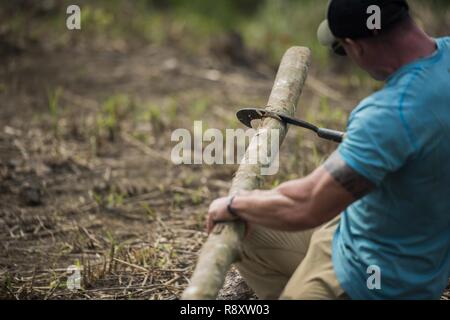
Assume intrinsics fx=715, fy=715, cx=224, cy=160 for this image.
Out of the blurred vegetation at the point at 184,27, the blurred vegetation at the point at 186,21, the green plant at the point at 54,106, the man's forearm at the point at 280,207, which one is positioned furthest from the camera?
the blurred vegetation at the point at 186,21

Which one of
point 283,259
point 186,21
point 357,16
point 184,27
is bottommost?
point 283,259

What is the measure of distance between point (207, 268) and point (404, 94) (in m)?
0.88

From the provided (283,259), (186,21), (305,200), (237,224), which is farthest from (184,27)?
(305,200)

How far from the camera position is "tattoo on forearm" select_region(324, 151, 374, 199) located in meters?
2.29

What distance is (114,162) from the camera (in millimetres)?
5086

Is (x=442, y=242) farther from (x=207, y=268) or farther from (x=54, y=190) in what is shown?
(x=54, y=190)

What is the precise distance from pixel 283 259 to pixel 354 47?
3.05ft

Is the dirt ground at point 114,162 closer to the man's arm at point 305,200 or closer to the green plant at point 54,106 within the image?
the green plant at point 54,106

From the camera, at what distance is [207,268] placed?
2.46 m

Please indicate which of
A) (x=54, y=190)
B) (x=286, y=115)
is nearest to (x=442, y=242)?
(x=286, y=115)

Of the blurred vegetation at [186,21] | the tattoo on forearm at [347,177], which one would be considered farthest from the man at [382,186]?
the blurred vegetation at [186,21]

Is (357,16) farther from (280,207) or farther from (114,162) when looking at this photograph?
(114,162)

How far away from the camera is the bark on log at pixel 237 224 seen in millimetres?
2426

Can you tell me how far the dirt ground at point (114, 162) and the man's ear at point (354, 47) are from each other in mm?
1317
